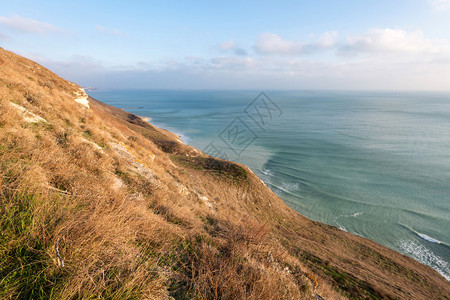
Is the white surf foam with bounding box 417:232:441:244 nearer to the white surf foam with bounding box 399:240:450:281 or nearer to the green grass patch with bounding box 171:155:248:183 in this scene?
the white surf foam with bounding box 399:240:450:281

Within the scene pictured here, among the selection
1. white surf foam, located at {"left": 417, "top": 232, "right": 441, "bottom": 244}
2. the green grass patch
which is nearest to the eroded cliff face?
the green grass patch

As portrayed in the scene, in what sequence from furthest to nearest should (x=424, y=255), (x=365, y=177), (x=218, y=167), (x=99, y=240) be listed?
(x=365, y=177) → (x=218, y=167) → (x=424, y=255) → (x=99, y=240)

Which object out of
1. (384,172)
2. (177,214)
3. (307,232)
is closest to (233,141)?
(384,172)

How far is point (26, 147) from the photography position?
4.70 m

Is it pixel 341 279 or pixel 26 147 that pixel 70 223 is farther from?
pixel 341 279

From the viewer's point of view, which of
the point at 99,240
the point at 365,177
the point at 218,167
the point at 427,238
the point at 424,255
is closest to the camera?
the point at 99,240

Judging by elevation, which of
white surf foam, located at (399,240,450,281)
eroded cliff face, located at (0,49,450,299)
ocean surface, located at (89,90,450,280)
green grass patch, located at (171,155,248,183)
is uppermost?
eroded cliff face, located at (0,49,450,299)

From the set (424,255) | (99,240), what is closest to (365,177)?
(424,255)

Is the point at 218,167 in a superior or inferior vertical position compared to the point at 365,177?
superior

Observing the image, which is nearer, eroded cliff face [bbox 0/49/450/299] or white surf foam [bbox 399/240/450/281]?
eroded cliff face [bbox 0/49/450/299]

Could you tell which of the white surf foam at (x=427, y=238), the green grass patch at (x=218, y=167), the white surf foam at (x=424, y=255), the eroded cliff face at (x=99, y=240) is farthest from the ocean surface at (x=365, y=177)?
the eroded cliff face at (x=99, y=240)

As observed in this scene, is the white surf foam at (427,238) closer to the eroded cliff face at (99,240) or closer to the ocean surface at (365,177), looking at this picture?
the ocean surface at (365,177)

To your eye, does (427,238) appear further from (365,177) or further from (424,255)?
(365,177)

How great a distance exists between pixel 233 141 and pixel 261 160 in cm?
1867
